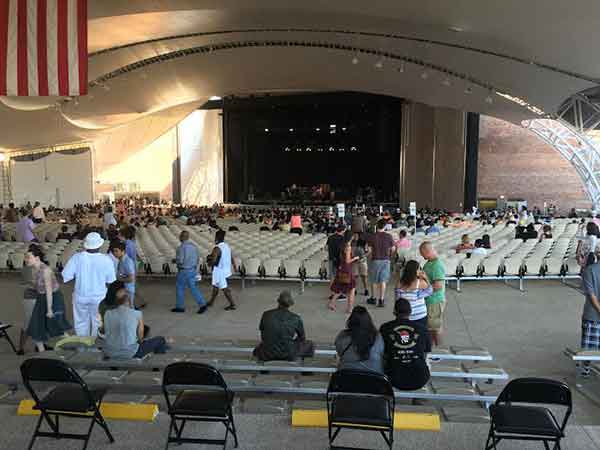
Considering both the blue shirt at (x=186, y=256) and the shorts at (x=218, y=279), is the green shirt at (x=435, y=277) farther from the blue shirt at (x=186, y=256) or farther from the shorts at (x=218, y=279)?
the blue shirt at (x=186, y=256)

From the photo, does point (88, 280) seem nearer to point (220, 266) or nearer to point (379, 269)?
point (220, 266)

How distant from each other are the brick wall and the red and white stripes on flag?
86.4ft

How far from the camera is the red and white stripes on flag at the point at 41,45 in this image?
911 cm

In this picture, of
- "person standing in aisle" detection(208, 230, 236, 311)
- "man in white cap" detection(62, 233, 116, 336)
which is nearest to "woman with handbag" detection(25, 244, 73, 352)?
"man in white cap" detection(62, 233, 116, 336)

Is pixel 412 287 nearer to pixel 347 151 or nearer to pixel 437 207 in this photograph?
pixel 437 207

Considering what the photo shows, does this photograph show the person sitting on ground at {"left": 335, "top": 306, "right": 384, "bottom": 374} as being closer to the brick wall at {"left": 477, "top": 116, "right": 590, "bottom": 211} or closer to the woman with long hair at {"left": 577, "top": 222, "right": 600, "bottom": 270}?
the woman with long hair at {"left": 577, "top": 222, "right": 600, "bottom": 270}

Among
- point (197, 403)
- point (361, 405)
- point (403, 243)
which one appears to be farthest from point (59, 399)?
point (403, 243)

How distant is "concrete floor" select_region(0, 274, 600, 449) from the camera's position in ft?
13.0

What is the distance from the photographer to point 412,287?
5395mm

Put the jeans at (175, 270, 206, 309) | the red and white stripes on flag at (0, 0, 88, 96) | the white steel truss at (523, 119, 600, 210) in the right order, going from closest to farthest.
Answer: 1. the jeans at (175, 270, 206, 309)
2. the red and white stripes on flag at (0, 0, 88, 96)
3. the white steel truss at (523, 119, 600, 210)

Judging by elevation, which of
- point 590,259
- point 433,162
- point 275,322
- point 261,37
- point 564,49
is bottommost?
point 275,322

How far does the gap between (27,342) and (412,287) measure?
17.4 feet

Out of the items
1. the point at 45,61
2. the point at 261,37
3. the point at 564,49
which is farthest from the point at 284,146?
the point at 45,61

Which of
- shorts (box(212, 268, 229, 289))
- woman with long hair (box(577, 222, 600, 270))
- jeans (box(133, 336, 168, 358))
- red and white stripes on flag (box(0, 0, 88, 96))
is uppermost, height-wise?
Answer: red and white stripes on flag (box(0, 0, 88, 96))
